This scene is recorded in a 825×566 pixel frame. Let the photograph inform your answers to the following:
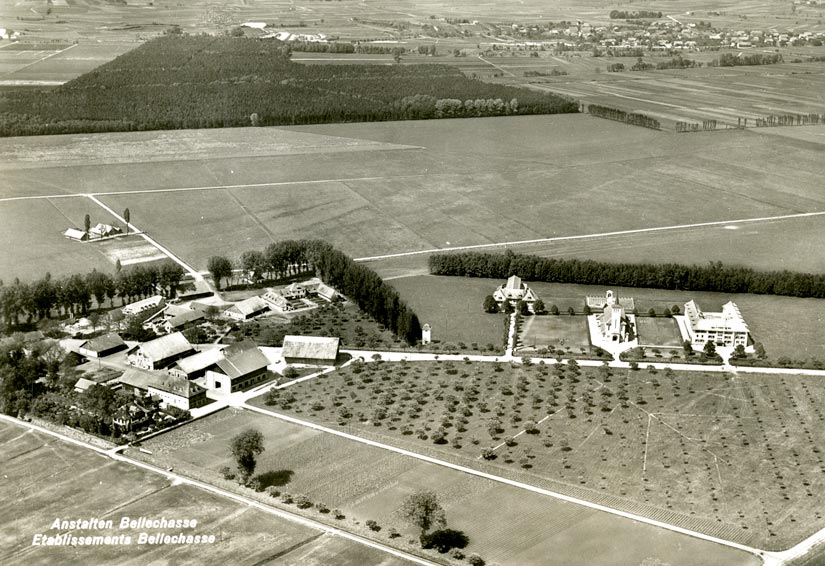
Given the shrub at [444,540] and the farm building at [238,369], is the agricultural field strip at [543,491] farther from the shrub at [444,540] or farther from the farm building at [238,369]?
the shrub at [444,540]

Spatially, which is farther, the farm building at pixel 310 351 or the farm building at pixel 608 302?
the farm building at pixel 608 302

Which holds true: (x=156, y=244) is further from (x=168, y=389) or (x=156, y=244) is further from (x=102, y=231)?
(x=168, y=389)

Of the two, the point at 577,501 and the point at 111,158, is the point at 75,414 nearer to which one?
the point at 577,501

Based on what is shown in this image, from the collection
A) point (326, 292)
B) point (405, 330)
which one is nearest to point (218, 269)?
point (326, 292)

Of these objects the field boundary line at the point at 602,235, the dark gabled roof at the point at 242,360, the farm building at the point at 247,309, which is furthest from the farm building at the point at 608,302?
the dark gabled roof at the point at 242,360

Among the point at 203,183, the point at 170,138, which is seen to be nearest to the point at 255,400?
the point at 203,183
